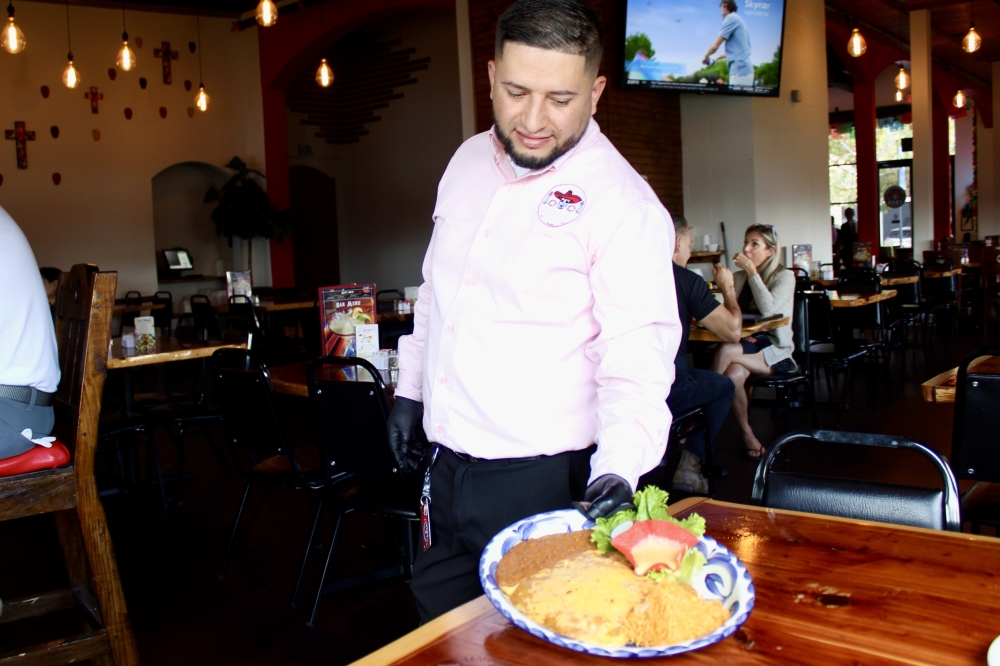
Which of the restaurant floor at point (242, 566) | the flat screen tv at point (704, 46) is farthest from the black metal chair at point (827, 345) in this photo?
the flat screen tv at point (704, 46)

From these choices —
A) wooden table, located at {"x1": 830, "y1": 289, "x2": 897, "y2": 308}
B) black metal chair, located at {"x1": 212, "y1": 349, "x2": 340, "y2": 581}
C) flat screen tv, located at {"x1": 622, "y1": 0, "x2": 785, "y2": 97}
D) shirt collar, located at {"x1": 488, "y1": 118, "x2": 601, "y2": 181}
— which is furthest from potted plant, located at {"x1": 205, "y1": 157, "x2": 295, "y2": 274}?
shirt collar, located at {"x1": 488, "y1": 118, "x2": 601, "y2": 181}

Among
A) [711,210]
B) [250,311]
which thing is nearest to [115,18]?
[250,311]

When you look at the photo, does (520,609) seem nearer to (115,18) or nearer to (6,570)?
(6,570)

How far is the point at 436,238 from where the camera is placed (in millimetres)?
1594

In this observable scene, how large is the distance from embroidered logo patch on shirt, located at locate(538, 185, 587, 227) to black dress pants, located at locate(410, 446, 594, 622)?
0.40 m

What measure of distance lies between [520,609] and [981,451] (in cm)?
198

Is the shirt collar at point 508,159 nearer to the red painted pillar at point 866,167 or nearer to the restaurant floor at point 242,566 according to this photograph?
the restaurant floor at point 242,566

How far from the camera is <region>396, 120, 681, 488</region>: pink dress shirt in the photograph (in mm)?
1291

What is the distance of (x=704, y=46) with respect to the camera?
7.56 metres

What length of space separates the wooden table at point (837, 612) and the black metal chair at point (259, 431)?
1.91 metres

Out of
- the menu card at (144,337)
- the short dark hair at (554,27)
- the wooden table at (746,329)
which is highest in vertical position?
the short dark hair at (554,27)

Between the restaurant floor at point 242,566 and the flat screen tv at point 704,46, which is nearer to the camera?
the restaurant floor at point 242,566

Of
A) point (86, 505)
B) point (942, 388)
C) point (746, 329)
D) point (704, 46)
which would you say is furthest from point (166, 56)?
point (942, 388)

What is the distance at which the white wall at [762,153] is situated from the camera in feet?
28.3
